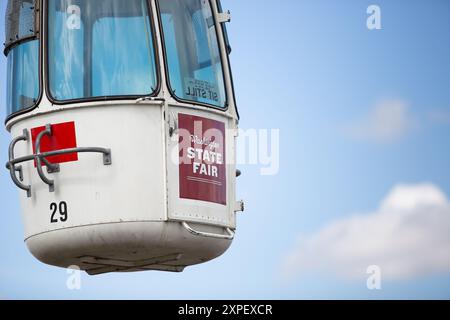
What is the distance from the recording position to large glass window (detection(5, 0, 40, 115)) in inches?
1065

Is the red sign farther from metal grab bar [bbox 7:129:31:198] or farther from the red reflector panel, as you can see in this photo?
metal grab bar [bbox 7:129:31:198]

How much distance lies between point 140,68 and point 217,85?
1583mm

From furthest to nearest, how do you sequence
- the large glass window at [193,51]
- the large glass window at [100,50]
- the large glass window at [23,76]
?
the large glass window at [23,76]
the large glass window at [193,51]
the large glass window at [100,50]

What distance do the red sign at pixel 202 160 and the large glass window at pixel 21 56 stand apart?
2573mm

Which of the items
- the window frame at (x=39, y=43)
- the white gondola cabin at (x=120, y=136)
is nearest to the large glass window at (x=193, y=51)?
the white gondola cabin at (x=120, y=136)

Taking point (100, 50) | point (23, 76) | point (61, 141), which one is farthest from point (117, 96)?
point (23, 76)

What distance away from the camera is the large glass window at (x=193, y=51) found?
1053 inches

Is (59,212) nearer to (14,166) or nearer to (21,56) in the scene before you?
(14,166)

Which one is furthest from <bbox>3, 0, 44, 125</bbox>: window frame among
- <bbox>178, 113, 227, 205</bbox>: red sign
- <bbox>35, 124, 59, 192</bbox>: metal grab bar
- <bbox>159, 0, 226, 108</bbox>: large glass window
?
<bbox>178, 113, 227, 205</bbox>: red sign

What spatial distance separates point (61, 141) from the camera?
26.5 meters

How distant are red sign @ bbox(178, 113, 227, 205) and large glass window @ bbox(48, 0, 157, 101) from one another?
942 mm

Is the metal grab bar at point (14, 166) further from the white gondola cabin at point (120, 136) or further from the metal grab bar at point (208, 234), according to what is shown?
the metal grab bar at point (208, 234)

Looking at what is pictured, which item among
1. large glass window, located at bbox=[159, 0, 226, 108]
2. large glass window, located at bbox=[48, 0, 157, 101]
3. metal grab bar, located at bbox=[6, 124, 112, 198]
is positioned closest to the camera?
metal grab bar, located at bbox=[6, 124, 112, 198]
